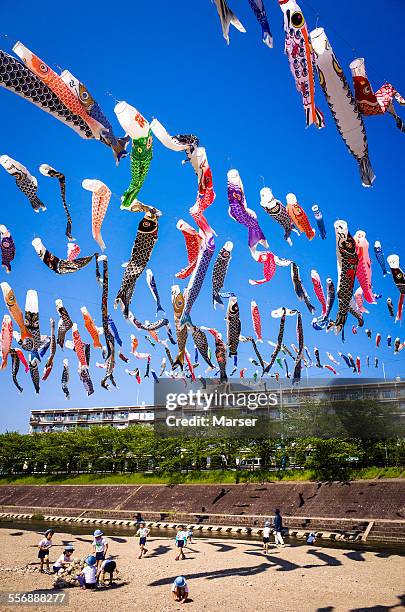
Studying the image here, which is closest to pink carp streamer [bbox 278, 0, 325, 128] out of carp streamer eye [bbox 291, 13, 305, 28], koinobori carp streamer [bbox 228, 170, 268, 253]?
carp streamer eye [bbox 291, 13, 305, 28]

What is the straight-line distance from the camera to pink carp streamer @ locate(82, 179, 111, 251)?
1101cm

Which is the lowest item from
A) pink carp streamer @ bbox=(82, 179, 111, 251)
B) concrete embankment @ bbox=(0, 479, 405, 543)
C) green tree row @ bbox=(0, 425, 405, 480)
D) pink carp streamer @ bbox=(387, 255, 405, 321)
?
concrete embankment @ bbox=(0, 479, 405, 543)

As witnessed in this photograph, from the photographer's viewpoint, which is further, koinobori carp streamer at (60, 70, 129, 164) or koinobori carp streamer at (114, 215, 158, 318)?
koinobori carp streamer at (114, 215, 158, 318)

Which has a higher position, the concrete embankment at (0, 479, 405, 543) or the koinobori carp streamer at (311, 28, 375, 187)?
the koinobori carp streamer at (311, 28, 375, 187)

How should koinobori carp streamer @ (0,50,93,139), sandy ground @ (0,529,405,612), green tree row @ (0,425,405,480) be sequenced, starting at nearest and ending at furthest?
koinobori carp streamer @ (0,50,93,139)
sandy ground @ (0,529,405,612)
green tree row @ (0,425,405,480)

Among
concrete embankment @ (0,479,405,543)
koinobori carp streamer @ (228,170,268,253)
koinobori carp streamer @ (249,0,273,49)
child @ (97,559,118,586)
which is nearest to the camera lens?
koinobori carp streamer @ (249,0,273,49)

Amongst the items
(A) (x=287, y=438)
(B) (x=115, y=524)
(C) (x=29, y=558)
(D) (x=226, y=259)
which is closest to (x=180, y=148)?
(D) (x=226, y=259)

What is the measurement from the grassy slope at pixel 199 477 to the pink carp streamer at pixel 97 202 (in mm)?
25788

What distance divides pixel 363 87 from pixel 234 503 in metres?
26.8

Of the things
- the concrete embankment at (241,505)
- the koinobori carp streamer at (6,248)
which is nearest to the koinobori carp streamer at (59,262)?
the koinobori carp streamer at (6,248)

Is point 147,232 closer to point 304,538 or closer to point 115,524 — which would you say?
point 304,538

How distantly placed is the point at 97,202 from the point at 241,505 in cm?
2369

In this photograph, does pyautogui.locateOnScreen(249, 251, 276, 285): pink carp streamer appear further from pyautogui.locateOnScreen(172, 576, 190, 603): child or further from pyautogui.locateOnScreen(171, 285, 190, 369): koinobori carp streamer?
pyautogui.locateOnScreen(172, 576, 190, 603): child

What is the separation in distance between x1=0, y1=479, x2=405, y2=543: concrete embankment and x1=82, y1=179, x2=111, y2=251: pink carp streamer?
17.7m
